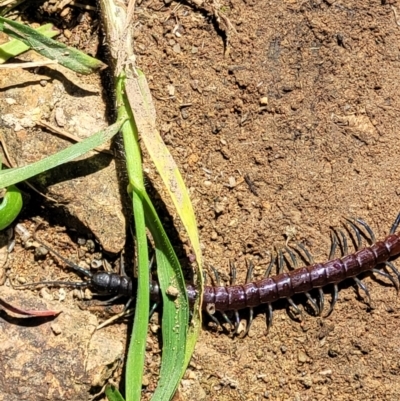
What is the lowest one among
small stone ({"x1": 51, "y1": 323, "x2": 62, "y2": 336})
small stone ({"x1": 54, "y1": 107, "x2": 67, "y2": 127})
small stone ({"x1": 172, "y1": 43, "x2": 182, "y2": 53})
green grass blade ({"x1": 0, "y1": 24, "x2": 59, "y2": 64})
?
small stone ({"x1": 51, "y1": 323, "x2": 62, "y2": 336})

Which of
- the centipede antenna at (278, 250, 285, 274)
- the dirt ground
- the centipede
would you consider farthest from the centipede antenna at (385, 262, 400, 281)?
the centipede antenna at (278, 250, 285, 274)

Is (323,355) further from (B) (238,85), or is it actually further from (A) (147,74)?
(A) (147,74)

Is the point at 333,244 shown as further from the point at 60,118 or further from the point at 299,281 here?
the point at 60,118

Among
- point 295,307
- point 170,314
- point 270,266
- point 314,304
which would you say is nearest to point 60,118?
point 170,314

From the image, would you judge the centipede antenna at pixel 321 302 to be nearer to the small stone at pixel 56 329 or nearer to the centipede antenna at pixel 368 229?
the centipede antenna at pixel 368 229

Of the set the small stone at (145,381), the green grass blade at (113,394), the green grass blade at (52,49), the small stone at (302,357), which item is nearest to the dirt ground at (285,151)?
the small stone at (302,357)

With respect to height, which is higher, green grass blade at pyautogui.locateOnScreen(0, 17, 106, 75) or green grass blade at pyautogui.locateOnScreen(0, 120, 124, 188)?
green grass blade at pyautogui.locateOnScreen(0, 17, 106, 75)

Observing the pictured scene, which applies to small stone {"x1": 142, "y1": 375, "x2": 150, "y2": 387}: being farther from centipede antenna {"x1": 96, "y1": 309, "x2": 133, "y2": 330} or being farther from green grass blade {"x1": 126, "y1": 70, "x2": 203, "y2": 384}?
green grass blade {"x1": 126, "y1": 70, "x2": 203, "y2": 384}
